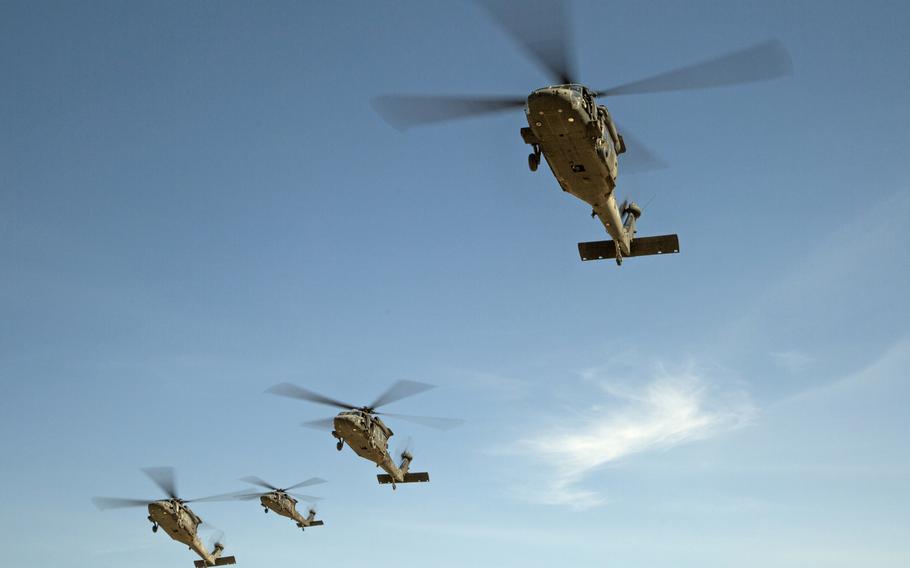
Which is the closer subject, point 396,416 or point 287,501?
point 396,416

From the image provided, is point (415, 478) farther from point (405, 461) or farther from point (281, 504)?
point (281, 504)

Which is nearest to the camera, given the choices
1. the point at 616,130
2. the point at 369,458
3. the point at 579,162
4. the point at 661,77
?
the point at 661,77

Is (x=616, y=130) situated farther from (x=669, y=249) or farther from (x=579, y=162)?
(x=669, y=249)

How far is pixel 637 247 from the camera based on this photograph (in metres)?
28.2

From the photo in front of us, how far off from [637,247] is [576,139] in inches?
370

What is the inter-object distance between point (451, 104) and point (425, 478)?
32.6 m

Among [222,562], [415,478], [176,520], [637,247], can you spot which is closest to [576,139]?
[637,247]

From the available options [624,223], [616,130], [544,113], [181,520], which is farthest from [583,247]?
[181,520]

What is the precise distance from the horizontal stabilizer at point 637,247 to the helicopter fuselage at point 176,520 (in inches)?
1322

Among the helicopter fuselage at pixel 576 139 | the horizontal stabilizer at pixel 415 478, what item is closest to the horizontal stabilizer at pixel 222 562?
the horizontal stabilizer at pixel 415 478

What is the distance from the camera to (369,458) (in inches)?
1631

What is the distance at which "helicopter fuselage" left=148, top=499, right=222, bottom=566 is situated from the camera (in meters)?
45.0

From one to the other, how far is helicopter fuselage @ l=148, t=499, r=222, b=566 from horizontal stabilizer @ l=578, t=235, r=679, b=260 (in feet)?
110

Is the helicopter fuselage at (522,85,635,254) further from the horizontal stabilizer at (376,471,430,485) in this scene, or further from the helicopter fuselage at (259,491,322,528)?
the helicopter fuselage at (259,491,322,528)
